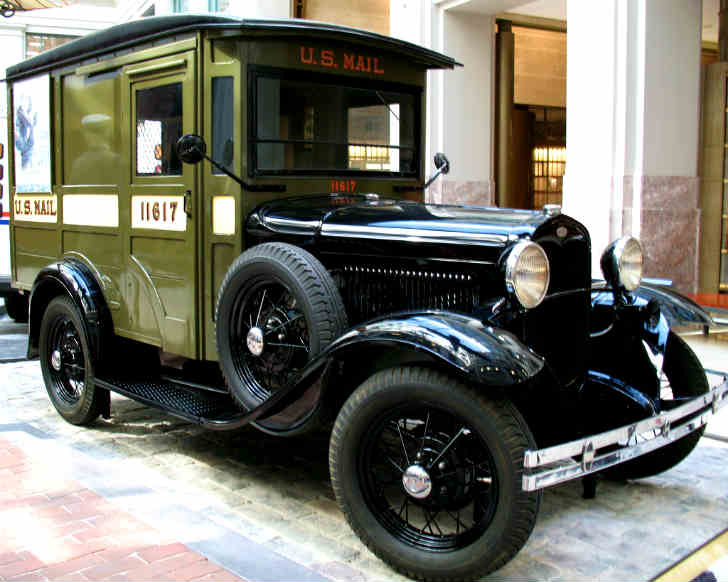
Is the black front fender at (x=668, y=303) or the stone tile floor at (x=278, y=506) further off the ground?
the black front fender at (x=668, y=303)

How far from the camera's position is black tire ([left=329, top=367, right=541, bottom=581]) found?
2746mm

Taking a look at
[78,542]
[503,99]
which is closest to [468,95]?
[503,99]

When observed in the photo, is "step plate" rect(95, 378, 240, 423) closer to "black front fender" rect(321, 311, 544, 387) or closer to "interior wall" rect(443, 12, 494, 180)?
"black front fender" rect(321, 311, 544, 387)

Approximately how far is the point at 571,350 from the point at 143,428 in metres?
2.77

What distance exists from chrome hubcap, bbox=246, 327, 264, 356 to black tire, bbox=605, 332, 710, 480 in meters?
1.90

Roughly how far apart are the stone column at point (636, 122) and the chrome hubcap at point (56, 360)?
470 cm

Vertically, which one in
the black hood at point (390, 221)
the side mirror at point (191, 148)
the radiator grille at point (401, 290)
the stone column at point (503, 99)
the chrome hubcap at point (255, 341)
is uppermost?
the stone column at point (503, 99)

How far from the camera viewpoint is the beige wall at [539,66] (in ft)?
40.3

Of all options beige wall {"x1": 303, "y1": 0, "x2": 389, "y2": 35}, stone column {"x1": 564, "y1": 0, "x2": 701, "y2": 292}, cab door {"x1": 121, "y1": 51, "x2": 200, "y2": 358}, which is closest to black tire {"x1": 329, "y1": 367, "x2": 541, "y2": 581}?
cab door {"x1": 121, "y1": 51, "x2": 200, "y2": 358}

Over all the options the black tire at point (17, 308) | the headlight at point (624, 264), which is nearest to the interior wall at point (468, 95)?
the black tire at point (17, 308)

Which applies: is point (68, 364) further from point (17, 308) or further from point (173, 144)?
point (17, 308)

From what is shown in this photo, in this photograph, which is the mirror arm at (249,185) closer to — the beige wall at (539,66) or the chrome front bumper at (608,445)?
the chrome front bumper at (608,445)

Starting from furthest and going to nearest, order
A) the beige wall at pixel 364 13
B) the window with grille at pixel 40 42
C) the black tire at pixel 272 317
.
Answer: the beige wall at pixel 364 13 < the window with grille at pixel 40 42 < the black tire at pixel 272 317

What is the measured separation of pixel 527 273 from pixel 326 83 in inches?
68.0
